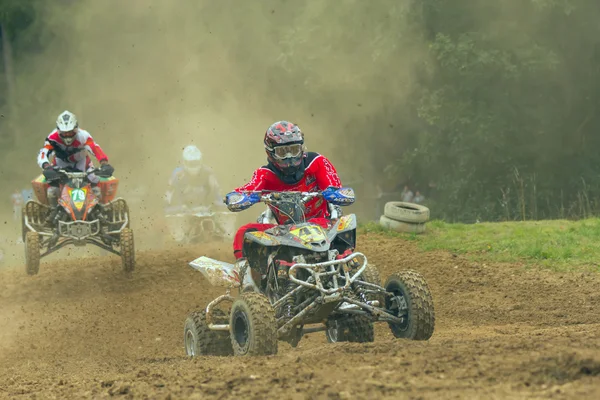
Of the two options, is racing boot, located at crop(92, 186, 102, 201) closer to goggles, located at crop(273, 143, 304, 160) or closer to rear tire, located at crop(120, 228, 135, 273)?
rear tire, located at crop(120, 228, 135, 273)

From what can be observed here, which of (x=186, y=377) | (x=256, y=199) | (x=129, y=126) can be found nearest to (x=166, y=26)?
(x=129, y=126)

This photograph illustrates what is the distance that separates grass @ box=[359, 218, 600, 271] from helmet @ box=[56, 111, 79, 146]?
575 cm

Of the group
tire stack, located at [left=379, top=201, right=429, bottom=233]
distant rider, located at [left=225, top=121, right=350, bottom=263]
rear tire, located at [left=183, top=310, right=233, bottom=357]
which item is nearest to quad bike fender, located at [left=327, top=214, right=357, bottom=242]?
distant rider, located at [left=225, top=121, right=350, bottom=263]

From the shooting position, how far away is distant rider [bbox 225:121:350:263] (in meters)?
8.67

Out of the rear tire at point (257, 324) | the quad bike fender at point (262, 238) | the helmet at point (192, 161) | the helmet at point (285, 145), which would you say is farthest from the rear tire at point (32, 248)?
the helmet at point (192, 161)

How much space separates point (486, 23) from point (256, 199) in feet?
53.7

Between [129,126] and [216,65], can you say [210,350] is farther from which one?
[129,126]

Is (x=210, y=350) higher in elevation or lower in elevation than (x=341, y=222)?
lower

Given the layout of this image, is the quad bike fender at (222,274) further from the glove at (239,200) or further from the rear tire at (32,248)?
the rear tire at (32,248)

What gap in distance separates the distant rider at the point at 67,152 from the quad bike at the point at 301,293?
6522mm

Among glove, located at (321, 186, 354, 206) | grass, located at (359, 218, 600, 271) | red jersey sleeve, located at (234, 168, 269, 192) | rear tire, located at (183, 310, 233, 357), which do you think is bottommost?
rear tire, located at (183, 310, 233, 357)

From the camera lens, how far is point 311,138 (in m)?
30.2

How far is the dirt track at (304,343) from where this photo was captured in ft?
18.2

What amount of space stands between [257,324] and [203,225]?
13.3m
